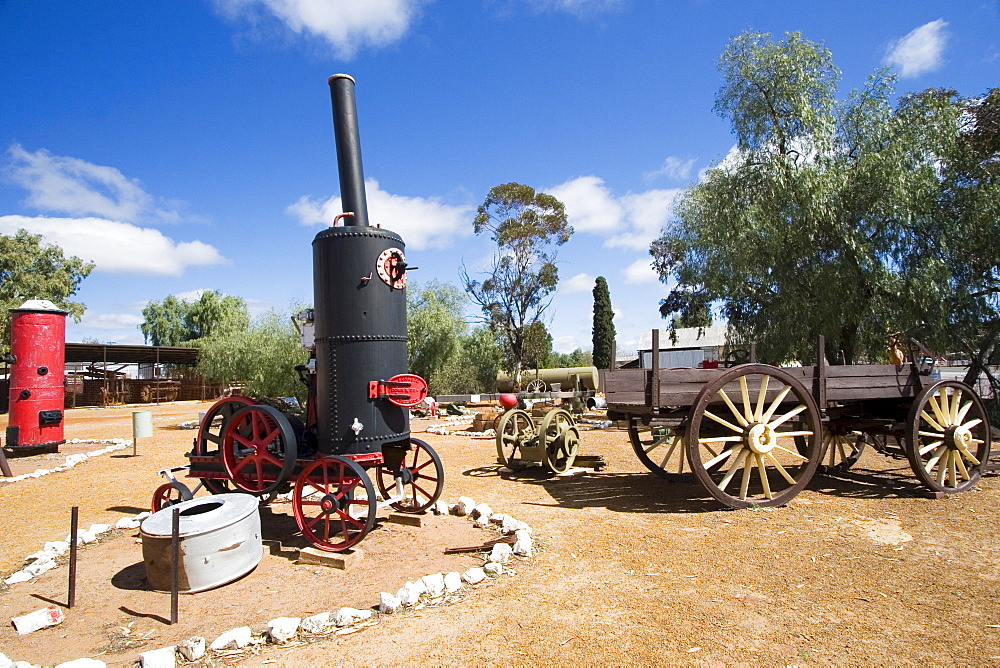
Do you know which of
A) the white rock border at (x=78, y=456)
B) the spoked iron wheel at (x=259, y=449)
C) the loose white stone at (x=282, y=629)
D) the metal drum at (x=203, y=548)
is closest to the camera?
the loose white stone at (x=282, y=629)

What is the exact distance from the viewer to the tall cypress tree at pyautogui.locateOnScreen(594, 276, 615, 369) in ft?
138

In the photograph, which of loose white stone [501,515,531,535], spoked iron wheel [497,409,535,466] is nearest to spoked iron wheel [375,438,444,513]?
loose white stone [501,515,531,535]

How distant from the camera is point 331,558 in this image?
535 centimetres

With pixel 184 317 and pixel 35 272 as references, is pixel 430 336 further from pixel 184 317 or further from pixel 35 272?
pixel 184 317

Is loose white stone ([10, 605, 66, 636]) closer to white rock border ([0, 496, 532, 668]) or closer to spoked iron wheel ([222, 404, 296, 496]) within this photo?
white rock border ([0, 496, 532, 668])

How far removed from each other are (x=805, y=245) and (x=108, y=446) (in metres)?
16.5

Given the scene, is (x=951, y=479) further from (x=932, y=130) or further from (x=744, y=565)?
(x=932, y=130)

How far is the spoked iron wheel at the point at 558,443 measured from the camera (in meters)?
9.65

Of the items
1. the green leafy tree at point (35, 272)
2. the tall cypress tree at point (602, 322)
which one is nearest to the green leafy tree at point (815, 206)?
the tall cypress tree at point (602, 322)

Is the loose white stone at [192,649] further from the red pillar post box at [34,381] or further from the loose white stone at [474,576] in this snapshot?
the red pillar post box at [34,381]

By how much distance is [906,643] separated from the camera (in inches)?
145

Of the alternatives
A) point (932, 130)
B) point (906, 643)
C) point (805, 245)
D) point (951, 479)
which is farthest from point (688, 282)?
point (906, 643)

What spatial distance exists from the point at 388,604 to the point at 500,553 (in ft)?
4.24

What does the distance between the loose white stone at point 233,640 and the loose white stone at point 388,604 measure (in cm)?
82
